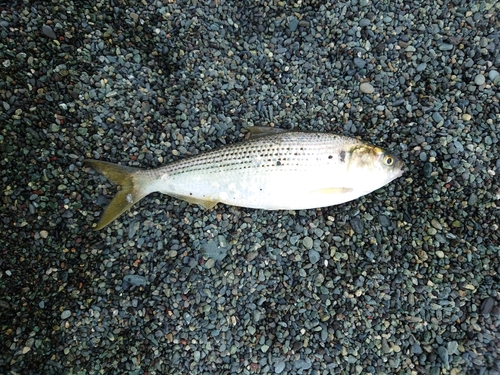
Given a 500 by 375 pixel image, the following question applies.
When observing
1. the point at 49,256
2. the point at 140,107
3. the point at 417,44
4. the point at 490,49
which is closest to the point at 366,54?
the point at 417,44

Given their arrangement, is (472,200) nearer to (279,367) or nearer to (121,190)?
(279,367)

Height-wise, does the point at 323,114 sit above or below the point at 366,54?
below

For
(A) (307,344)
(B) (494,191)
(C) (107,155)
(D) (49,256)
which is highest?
(B) (494,191)

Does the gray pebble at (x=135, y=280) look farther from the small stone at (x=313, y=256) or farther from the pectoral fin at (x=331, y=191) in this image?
the pectoral fin at (x=331, y=191)

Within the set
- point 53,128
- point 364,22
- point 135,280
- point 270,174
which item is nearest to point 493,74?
point 364,22

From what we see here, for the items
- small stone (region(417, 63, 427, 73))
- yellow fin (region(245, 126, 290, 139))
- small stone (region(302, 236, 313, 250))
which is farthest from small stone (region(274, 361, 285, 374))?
small stone (region(417, 63, 427, 73))

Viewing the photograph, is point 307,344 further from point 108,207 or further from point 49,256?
point 49,256
